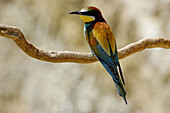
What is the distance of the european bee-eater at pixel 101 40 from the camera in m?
1.14

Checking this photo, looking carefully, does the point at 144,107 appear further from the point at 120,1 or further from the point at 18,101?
the point at 18,101

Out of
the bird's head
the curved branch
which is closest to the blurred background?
the curved branch

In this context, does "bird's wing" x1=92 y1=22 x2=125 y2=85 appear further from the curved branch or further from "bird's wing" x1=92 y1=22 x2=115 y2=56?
the curved branch

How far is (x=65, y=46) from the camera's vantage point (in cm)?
279

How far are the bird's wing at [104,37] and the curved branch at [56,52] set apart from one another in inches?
Result: 8.1

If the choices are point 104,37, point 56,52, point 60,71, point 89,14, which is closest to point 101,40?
point 104,37

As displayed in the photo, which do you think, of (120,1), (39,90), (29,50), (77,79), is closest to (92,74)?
(77,79)

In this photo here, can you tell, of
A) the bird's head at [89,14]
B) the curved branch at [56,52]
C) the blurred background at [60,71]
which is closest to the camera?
the curved branch at [56,52]

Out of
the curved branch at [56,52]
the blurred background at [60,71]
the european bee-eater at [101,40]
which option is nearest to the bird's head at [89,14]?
the european bee-eater at [101,40]

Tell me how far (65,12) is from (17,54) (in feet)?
2.22

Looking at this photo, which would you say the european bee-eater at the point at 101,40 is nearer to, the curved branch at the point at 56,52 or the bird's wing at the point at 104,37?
the bird's wing at the point at 104,37

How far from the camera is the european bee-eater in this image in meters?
1.14

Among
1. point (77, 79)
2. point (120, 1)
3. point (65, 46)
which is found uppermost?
point (120, 1)

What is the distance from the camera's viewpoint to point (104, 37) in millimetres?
1150
